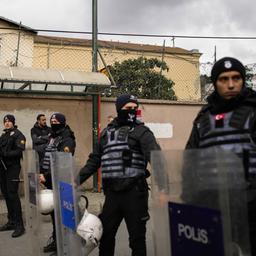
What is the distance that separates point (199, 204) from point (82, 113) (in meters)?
7.71

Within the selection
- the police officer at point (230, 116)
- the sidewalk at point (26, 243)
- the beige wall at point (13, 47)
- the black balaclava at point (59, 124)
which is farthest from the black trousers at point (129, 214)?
the beige wall at point (13, 47)

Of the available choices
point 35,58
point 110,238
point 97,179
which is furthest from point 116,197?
point 35,58

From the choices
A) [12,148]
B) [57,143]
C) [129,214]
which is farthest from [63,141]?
[129,214]

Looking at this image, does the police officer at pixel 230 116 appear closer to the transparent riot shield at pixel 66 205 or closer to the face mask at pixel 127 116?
the transparent riot shield at pixel 66 205

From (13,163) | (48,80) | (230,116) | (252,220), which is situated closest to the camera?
(252,220)

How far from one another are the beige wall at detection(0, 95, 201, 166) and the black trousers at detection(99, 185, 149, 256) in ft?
14.7

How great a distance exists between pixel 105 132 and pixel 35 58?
102 feet

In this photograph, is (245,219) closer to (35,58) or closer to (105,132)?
(105,132)

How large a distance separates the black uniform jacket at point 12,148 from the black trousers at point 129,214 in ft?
9.54

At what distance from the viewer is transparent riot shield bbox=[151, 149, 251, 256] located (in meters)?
1.88

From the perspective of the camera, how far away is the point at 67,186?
346cm

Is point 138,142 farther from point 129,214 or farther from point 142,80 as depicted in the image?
point 142,80

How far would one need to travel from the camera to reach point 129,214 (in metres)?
3.82

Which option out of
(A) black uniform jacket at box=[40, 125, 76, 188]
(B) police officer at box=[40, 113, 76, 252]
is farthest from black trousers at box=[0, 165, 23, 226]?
(A) black uniform jacket at box=[40, 125, 76, 188]
